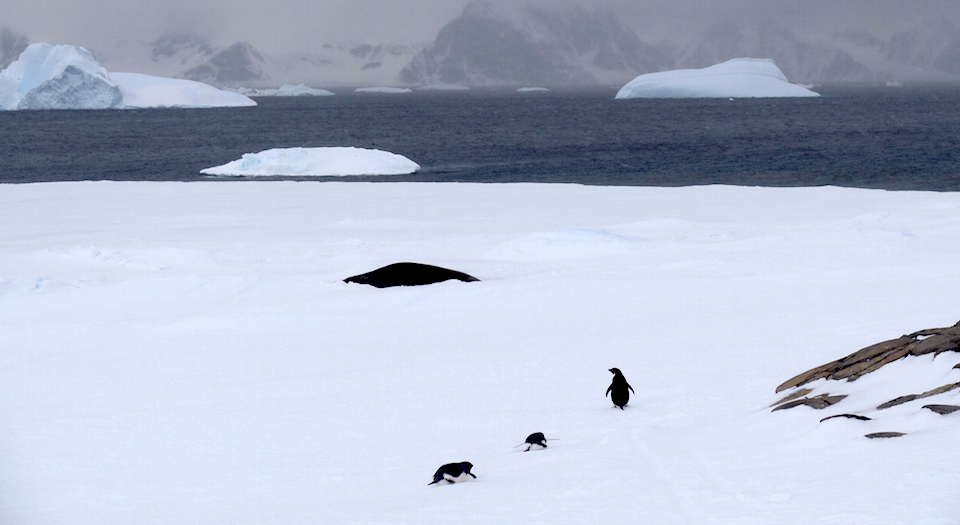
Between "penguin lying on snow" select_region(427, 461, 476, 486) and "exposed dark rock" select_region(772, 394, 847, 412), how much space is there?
170cm

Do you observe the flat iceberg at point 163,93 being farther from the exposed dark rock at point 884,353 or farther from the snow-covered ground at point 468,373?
the exposed dark rock at point 884,353

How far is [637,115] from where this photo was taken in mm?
80625

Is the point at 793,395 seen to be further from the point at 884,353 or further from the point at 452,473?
the point at 452,473

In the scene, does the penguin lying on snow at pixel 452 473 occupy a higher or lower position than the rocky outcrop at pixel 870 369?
lower

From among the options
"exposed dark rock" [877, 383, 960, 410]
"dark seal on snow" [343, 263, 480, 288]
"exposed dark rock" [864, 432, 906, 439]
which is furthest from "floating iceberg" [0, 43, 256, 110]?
"exposed dark rock" [864, 432, 906, 439]

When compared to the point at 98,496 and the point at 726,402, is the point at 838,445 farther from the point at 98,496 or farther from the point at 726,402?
the point at 98,496

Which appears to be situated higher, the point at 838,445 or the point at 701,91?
the point at 701,91

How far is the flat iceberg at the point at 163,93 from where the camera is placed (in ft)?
309

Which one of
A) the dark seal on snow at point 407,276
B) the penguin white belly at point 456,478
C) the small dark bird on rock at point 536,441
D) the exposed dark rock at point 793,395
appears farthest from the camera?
the dark seal on snow at point 407,276

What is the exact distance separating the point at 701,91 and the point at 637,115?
31.7m

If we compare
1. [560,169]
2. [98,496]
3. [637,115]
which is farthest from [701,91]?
[98,496]

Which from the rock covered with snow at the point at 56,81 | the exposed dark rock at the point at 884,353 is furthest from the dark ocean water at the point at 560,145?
the exposed dark rock at the point at 884,353

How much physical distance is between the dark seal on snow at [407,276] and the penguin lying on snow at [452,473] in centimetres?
502

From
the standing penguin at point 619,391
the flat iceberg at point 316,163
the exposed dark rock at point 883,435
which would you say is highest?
the flat iceberg at point 316,163
